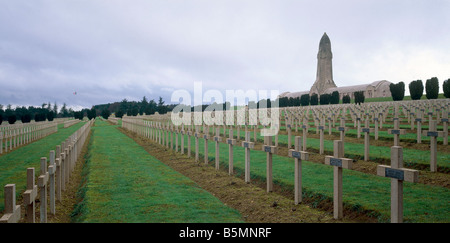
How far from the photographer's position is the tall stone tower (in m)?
89.0

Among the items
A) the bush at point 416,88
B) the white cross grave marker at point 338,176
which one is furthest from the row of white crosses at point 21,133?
the bush at point 416,88

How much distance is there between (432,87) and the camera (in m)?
40.3

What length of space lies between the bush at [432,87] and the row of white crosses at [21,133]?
4344cm

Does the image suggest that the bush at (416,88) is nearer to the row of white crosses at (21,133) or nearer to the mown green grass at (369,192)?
the mown green grass at (369,192)

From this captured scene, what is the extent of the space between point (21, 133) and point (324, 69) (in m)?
81.9

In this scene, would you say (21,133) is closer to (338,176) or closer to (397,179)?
(338,176)

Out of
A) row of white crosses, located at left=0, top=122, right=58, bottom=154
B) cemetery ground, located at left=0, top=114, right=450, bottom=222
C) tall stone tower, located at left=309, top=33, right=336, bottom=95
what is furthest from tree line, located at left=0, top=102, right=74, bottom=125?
tall stone tower, located at left=309, top=33, right=336, bottom=95

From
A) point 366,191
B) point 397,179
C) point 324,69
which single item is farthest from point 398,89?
point 397,179

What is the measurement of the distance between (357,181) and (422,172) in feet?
7.35

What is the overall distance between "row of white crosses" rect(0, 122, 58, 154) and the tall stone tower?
234ft

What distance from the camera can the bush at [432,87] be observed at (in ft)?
132
